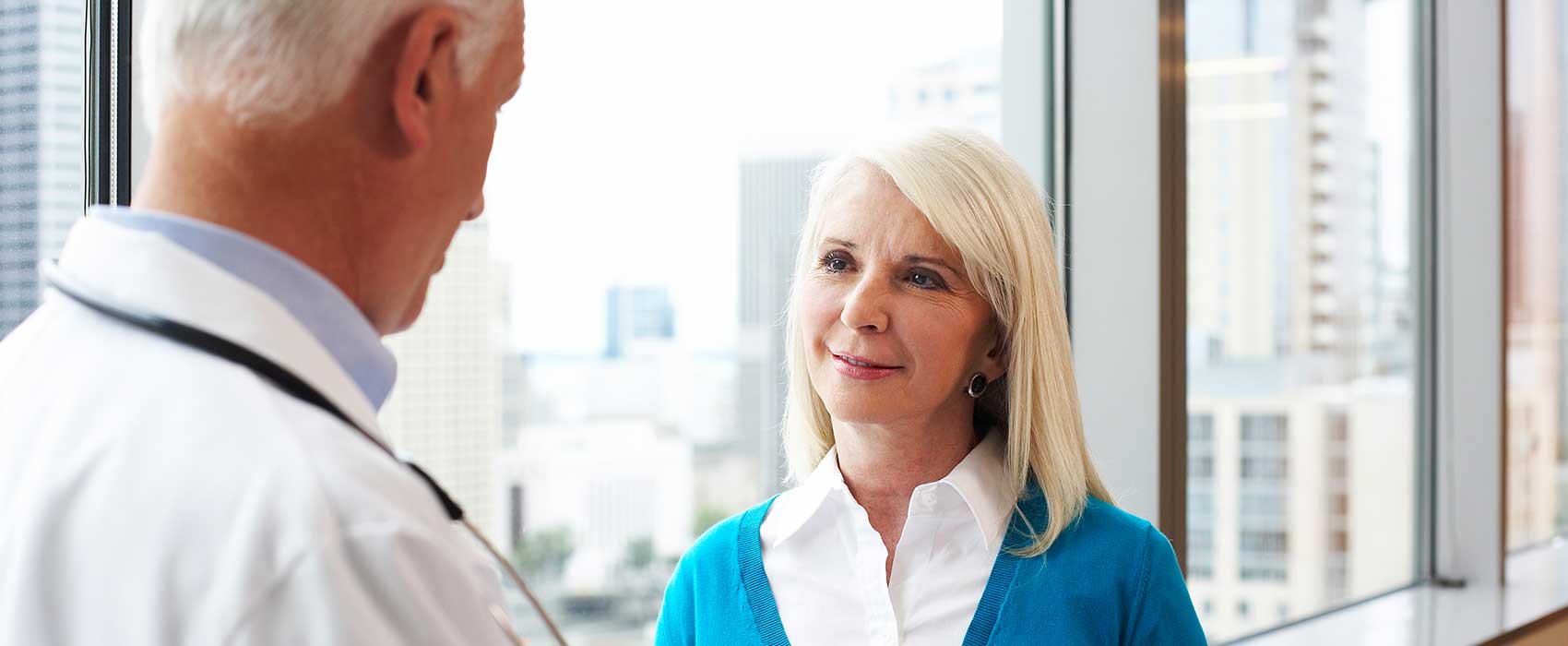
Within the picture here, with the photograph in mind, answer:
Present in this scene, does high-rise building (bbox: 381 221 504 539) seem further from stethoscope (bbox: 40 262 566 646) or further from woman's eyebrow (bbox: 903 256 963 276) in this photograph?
stethoscope (bbox: 40 262 566 646)

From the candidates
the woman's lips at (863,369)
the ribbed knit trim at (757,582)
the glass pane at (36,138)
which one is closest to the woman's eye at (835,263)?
the woman's lips at (863,369)

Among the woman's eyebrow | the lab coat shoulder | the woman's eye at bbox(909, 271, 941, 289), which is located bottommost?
the lab coat shoulder

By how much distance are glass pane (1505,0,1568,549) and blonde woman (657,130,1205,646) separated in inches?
125

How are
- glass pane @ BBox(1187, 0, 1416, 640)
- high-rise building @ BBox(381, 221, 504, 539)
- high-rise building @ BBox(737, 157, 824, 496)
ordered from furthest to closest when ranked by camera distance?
glass pane @ BBox(1187, 0, 1416, 640)
high-rise building @ BBox(737, 157, 824, 496)
high-rise building @ BBox(381, 221, 504, 539)

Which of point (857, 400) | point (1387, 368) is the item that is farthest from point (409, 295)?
point (1387, 368)

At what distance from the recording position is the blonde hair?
1570 millimetres

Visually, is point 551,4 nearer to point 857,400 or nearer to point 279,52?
point 857,400

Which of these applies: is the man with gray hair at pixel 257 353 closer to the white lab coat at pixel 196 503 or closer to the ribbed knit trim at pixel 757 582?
the white lab coat at pixel 196 503

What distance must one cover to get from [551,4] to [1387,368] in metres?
3.00

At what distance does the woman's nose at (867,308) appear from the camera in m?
1.55

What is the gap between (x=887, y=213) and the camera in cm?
159

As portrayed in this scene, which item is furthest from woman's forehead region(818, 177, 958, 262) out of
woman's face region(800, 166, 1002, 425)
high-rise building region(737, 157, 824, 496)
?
high-rise building region(737, 157, 824, 496)

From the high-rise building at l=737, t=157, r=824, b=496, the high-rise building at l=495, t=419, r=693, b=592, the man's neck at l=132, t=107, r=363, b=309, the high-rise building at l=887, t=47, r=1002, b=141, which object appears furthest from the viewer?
the high-rise building at l=887, t=47, r=1002, b=141

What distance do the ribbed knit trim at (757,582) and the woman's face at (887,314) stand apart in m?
0.21
